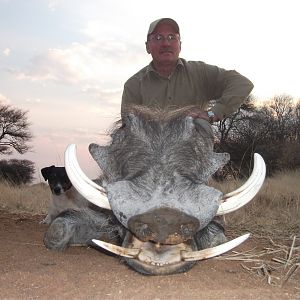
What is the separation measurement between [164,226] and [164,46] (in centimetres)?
314

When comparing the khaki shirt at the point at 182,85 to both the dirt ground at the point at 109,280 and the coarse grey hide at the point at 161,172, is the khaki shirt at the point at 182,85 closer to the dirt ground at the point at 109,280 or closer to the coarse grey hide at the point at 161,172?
the coarse grey hide at the point at 161,172

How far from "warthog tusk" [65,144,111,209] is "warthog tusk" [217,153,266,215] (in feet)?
2.25

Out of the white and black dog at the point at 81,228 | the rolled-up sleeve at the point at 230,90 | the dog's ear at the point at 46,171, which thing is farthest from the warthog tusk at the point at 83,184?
the dog's ear at the point at 46,171

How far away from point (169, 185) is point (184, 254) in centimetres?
38

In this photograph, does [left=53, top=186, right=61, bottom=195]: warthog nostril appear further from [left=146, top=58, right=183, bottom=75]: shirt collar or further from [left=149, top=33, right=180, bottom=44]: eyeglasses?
[left=149, top=33, right=180, bottom=44]: eyeglasses

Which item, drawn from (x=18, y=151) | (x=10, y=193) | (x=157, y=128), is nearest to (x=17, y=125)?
(x=18, y=151)

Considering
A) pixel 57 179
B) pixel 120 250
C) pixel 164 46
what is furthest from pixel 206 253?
pixel 57 179

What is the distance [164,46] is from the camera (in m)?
5.43

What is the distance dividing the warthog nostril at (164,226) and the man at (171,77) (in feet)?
8.96

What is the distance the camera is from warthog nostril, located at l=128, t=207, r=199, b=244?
2645 mm

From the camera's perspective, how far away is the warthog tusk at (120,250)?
111 inches

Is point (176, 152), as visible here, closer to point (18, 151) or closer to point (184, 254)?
point (184, 254)

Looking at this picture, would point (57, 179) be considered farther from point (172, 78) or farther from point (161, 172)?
point (161, 172)

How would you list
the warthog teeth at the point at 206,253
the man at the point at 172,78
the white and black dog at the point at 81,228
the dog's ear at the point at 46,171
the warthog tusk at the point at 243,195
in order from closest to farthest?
the warthog teeth at the point at 206,253, the warthog tusk at the point at 243,195, the white and black dog at the point at 81,228, the man at the point at 172,78, the dog's ear at the point at 46,171
